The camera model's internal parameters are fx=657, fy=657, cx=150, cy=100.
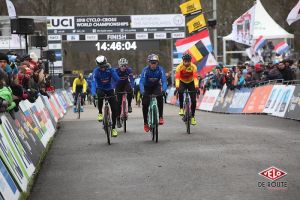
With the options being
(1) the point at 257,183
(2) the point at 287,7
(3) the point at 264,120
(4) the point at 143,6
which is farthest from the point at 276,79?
(4) the point at 143,6

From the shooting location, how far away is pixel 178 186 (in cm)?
785

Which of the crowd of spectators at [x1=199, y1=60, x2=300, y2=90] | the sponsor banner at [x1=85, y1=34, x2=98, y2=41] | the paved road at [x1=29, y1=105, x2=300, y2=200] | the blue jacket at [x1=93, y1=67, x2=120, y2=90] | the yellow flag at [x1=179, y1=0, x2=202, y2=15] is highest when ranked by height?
the yellow flag at [x1=179, y1=0, x2=202, y2=15]

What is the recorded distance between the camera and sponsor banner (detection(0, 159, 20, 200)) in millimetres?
6418

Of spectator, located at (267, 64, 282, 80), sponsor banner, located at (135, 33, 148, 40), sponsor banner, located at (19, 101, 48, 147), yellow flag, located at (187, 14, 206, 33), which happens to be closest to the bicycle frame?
sponsor banner, located at (19, 101, 48, 147)

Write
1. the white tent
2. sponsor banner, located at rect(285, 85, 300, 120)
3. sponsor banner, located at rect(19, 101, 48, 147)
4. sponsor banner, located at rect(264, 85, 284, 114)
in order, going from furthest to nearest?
1. the white tent
2. sponsor banner, located at rect(264, 85, 284, 114)
3. sponsor banner, located at rect(285, 85, 300, 120)
4. sponsor banner, located at rect(19, 101, 48, 147)

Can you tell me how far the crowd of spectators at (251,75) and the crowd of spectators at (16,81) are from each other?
27.8 feet

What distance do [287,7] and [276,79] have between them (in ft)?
113

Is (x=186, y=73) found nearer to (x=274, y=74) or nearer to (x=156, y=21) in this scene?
(x=274, y=74)

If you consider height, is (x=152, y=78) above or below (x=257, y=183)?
above

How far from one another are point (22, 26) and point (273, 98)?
27.0 ft

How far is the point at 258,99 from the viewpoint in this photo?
71.5 ft

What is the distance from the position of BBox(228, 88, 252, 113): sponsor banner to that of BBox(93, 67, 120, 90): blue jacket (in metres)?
9.73

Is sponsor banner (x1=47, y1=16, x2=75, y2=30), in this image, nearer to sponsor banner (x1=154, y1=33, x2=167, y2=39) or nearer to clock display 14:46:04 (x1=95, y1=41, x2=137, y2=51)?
clock display 14:46:04 (x1=95, y1=41, x2=137, y2=51)

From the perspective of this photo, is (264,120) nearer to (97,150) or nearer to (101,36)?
(97,150)
